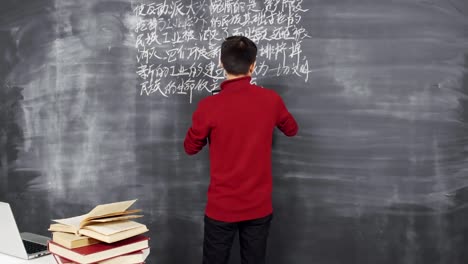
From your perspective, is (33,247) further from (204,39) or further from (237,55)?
(204,39)

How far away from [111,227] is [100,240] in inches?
1.7

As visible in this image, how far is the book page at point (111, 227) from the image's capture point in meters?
1.29

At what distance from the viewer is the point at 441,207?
208 cm

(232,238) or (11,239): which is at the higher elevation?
(11,239)

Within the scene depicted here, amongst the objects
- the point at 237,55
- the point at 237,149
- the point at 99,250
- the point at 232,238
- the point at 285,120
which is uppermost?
the point at 237,55

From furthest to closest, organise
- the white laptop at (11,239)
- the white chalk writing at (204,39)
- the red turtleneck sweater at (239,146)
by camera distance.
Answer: the white chalk writing at (204,39) < the red turtleneck sweater at (239,146) < the white laptop at (11,239)

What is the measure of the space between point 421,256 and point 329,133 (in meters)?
0.66

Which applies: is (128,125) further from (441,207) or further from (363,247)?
(441,207)

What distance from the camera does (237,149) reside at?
5.98 ft

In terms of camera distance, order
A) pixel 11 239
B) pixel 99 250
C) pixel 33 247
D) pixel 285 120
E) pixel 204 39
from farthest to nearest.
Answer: pixel 204 39
pixel 285 120
pixel 33 247
pixel 11 239
pixel 99 250

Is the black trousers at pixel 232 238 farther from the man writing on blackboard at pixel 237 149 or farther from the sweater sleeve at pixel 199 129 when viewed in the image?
the sweater sleeve at pixel 199 129

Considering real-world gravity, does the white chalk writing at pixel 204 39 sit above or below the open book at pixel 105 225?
above

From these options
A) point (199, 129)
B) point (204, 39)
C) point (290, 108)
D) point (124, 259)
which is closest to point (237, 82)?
point (199, 129)

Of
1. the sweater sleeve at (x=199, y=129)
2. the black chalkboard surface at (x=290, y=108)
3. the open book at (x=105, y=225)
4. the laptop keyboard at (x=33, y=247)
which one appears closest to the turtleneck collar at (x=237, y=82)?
the sweater sleeve at (x=199, y=129)
